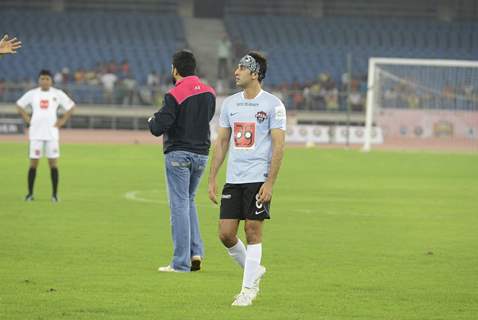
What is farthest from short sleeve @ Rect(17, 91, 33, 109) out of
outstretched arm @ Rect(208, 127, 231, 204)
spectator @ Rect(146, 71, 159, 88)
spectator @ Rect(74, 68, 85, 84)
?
spectator @ Rect(74, 68, 85, 84)

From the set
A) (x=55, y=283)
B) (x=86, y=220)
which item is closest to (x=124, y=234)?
(x=86, y=220)

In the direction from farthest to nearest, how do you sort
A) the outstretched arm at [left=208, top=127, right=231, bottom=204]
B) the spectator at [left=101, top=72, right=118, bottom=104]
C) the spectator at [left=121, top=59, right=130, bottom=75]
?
1. the spectator at [left=121, top=59, right=130, bottom=75]
2. the spectator at [left=101, top=72, right=118, bottom=104]
3. the outstretched arm at [left=208, top=127, right=231, bottom=204]

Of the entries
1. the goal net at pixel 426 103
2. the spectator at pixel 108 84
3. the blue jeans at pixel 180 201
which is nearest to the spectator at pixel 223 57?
the spectator at pixel 108 84

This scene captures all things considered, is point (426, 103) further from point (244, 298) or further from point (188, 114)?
point (244, 298)

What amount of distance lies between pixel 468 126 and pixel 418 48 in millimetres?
17130

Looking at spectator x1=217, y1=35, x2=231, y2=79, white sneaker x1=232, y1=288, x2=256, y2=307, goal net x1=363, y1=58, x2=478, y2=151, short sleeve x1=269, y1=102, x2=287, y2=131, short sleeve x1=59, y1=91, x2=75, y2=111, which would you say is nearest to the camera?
white sneaker x1=232, y1=288, x2=256, y2=307

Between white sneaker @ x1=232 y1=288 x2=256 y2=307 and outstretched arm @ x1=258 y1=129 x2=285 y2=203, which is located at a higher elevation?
outstretched arm @ x1=258 y1=129 x2=285 y2=203

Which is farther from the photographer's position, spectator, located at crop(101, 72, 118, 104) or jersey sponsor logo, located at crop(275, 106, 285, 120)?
spectator, located at crop(101, 72, 118, 104)

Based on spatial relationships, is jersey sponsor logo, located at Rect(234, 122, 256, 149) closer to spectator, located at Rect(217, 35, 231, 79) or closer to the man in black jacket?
the man in black jacket

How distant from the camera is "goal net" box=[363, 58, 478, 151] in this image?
42.3m

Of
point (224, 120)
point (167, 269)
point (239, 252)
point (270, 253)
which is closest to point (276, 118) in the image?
point (224, 120)

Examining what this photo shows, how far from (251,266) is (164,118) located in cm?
252

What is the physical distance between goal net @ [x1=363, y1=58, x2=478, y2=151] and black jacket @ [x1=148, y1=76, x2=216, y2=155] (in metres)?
29.5

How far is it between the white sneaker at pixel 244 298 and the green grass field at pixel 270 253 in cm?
11
